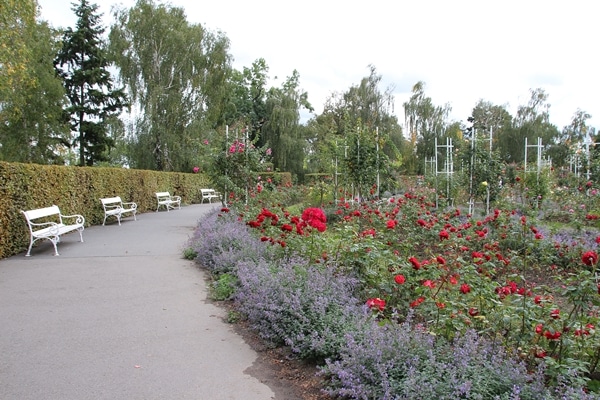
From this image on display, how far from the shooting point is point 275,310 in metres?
3.69

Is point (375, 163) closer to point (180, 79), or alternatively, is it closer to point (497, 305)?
point (497, 305)

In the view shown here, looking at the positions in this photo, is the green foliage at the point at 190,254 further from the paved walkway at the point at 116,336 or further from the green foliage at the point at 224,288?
the green foliage at the point at 224,288

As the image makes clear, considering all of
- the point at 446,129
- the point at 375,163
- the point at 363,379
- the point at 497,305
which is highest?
the point at 446,129

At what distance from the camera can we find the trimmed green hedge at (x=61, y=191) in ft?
24.6

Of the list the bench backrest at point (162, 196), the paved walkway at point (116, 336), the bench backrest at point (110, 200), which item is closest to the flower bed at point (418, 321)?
the paved walkway at point (116, 336)

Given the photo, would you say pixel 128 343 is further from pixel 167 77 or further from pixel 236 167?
pixel 167 77

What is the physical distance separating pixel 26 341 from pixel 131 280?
222 centimetres

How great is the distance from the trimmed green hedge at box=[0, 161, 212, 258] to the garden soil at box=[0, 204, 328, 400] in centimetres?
138

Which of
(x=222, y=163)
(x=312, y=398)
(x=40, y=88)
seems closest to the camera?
(x=312, y=398)

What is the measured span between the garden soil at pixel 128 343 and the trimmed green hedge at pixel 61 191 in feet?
4.52

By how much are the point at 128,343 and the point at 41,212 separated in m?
6.15

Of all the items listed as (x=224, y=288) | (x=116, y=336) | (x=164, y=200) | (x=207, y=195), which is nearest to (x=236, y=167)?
(x=224, y=288)

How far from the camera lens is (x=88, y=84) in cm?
2845

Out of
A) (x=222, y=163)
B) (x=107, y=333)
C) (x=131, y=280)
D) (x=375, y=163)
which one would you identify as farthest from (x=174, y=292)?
(x=375, y=163)
